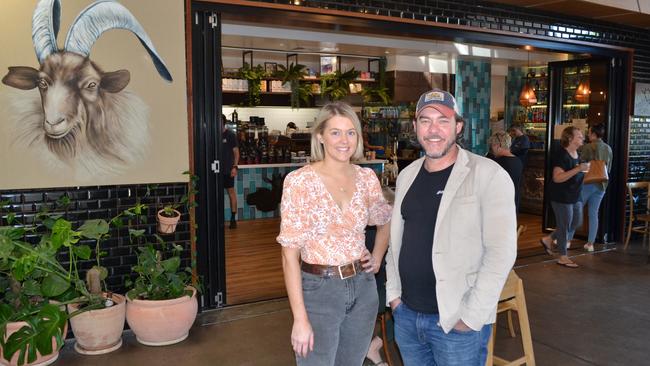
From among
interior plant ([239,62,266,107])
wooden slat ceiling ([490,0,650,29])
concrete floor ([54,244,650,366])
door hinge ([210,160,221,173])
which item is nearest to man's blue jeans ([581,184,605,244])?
concrete floor ([54,244,650,366])

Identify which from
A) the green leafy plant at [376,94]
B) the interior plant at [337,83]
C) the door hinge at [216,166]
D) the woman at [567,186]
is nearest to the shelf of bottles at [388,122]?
the green leafy plant at [376,94]

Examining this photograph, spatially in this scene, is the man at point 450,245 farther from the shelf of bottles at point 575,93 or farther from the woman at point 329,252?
the shelf of bottles at point 575,93

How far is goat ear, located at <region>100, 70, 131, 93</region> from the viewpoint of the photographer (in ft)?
14.9

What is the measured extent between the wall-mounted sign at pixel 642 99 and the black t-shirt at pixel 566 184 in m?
2.45

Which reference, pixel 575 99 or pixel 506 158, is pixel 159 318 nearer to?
pixel 506 158

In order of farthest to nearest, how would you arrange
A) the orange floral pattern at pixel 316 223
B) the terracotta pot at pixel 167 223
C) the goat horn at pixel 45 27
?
the terracotta pot at pixel 167 223, the goat horn at pixel 45 27, the orange floral pattern at pixel 316 223

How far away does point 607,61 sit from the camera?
322 inches

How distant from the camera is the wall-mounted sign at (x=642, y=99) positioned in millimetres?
8258

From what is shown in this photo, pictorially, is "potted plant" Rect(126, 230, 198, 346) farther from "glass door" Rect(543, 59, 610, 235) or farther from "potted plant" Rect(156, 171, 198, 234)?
"glass door" Rect(543, 59, 610, 235)

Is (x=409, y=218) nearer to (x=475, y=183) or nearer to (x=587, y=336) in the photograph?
(x=475, y=183)

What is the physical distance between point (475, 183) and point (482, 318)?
1.65 ft

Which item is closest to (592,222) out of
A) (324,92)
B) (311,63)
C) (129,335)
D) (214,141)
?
(214,141)

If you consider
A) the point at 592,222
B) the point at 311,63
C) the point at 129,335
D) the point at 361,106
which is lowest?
the point at 129,335

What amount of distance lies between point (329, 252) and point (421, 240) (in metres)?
0.38
